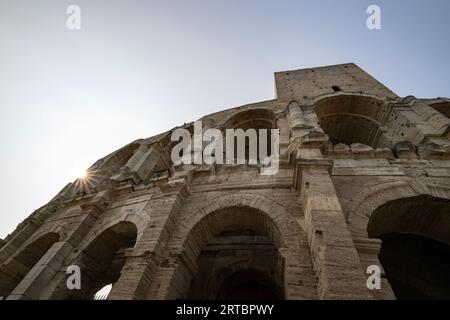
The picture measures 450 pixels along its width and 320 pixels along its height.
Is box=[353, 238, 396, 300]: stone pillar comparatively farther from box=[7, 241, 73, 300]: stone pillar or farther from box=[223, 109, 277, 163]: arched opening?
box=[223, 109, 277, 163]: arched opening

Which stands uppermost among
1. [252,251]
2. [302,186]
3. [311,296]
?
[252,251]

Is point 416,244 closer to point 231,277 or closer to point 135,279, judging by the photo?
point 231,277

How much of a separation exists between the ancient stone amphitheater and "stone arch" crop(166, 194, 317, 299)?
0.03 metres

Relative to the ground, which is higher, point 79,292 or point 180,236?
point 180,236

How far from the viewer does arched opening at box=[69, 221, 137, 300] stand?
7.09 metres

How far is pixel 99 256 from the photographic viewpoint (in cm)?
754

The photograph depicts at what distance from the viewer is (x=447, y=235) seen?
19.2 ft

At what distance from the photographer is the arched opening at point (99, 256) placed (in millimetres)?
7094

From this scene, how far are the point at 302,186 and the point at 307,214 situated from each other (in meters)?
0.84

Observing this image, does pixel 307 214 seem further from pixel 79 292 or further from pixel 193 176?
pixel 79 292

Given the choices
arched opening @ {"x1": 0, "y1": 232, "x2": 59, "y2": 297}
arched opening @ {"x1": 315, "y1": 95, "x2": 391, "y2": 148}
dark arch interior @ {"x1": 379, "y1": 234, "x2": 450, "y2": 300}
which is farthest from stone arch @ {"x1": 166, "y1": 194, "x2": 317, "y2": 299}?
arched opening @ {"x1": 315, "y1": 95, "x2": 391, "y2": 148}

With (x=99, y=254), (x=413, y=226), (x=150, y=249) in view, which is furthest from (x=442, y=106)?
(x=99, y=254)

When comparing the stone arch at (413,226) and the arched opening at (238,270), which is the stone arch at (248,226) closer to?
the stone arch at (413,226)
